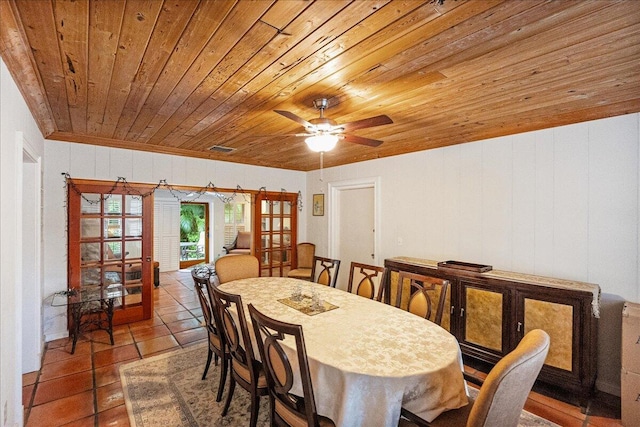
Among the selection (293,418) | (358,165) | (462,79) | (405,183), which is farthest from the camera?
(358,165)

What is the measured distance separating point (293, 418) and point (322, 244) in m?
3.98

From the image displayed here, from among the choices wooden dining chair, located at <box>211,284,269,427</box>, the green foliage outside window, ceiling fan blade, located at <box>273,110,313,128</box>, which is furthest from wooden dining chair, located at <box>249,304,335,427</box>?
the green foliage outside window

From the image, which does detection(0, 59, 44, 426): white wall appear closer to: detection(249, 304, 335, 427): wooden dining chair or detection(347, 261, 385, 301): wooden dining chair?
detection(249, 304, 335, 427): wooden dining chair

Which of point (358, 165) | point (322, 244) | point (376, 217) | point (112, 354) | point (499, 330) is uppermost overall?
point (358, 165)

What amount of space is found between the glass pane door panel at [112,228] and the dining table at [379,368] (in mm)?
3030

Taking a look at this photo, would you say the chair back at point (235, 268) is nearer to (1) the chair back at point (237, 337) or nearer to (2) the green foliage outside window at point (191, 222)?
(1) the chair back at point (237, 337)

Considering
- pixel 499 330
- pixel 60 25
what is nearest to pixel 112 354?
pixel 60 25

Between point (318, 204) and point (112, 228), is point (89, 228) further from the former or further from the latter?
point (318, 204)

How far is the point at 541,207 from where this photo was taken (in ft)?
9.68

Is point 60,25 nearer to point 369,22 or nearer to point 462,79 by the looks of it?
point 369,22

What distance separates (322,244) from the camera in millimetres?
5516

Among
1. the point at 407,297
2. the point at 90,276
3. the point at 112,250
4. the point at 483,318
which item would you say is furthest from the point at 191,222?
the point at 483,318

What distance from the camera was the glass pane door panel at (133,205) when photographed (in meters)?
4.05

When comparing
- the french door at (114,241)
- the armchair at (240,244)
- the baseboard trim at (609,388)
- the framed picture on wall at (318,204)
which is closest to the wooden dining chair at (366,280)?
the baseboard trim at (609,388)
